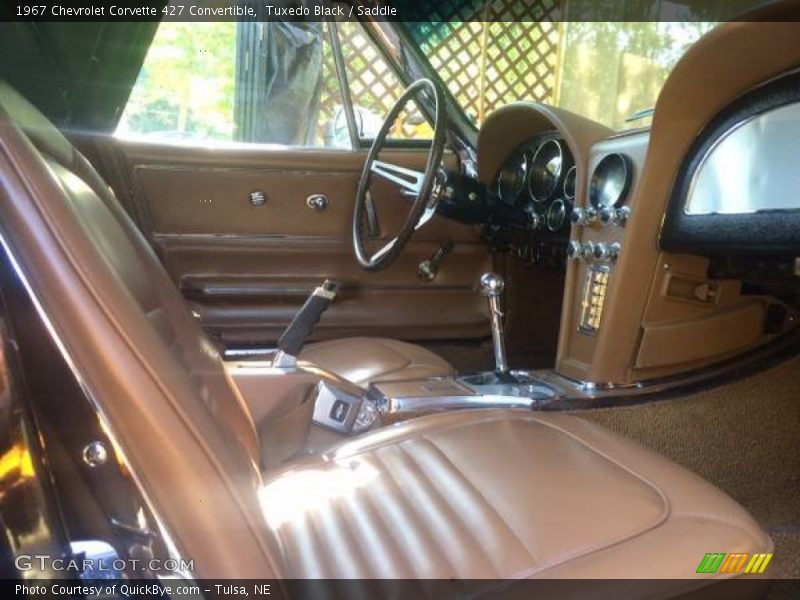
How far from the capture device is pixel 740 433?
4.91 feet

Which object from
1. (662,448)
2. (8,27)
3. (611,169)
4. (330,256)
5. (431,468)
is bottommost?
(662,448)

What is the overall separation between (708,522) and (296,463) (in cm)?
59

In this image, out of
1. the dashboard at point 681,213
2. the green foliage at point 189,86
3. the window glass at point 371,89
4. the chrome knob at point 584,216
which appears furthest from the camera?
the window glass at point 371,89

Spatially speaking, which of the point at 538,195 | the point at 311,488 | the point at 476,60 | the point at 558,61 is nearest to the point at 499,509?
the point at 311,488

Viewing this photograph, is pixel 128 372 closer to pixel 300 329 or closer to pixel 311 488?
pixel 311 488

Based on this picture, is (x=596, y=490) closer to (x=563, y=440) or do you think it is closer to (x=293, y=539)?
(x=563, y=440)

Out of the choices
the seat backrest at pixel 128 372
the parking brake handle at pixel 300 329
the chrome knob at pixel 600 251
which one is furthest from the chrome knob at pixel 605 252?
the seat backrest at pixel 128 372

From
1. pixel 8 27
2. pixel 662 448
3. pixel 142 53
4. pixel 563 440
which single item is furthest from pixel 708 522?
pixel 142 53

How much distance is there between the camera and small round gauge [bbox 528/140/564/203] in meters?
1.75

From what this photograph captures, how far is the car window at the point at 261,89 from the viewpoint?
6.17ft

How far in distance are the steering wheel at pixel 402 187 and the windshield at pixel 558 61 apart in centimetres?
42

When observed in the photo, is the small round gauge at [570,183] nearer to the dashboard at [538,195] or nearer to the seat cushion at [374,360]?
the dashboard at [538,195]

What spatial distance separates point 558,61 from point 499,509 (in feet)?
9.46

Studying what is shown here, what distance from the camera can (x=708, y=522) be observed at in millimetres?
827
